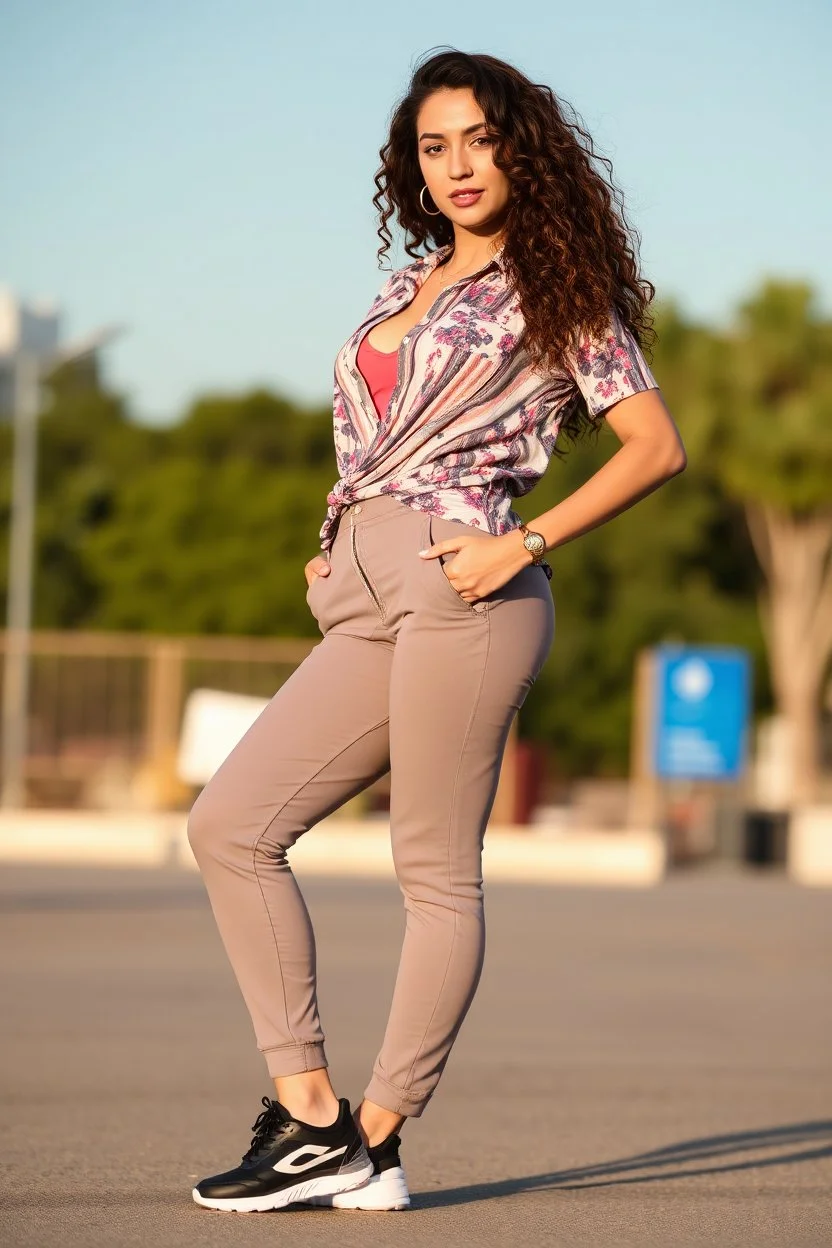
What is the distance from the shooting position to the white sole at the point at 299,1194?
11.6 feet

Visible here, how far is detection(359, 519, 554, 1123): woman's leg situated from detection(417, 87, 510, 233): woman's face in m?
0.58

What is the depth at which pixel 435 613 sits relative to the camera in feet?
11.5

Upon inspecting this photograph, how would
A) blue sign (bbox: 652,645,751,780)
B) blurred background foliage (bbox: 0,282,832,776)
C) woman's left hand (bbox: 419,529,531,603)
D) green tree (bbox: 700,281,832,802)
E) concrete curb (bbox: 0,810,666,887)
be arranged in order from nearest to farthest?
woman's left hand (bbox: 419,529,531,603), concrete curb (bbox: 0,810,666,887), blue sign (bbox: 652,645,751,780), green tree (bbox: 700,281,832,802), blurred background foliage (bbox: 0,282,832,776)

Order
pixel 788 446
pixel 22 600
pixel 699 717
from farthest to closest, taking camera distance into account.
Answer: pixel 788 446, pixel 22 600, pixel 699 717

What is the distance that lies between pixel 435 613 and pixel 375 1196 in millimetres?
1010

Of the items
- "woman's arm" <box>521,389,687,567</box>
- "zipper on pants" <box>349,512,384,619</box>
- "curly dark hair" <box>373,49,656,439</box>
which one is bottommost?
"zipper on pants" <box>349,512,384,619</box>

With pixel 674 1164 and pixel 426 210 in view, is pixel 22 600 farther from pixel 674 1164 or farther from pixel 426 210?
pixel 426 210

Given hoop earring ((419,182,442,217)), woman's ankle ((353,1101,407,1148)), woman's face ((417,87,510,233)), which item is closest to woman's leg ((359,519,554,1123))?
woman's ankle ((353,1101,407,1148))

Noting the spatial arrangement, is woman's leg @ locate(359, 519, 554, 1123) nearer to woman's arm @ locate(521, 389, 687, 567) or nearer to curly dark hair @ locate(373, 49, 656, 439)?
woman's arm @ locate(521, 389, 687, 567)

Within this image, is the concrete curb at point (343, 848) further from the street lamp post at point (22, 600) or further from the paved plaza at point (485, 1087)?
Answer: the paved plaza at point (485, 1087)

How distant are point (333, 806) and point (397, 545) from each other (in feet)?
1.54

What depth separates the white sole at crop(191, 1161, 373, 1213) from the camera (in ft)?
11.6

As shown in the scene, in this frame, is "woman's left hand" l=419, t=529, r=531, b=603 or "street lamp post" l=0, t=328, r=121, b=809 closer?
"woman's left hand" l=419, t=529, r=531, b=603

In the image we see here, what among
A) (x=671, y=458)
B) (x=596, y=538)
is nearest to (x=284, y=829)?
(x=671, y=458)
